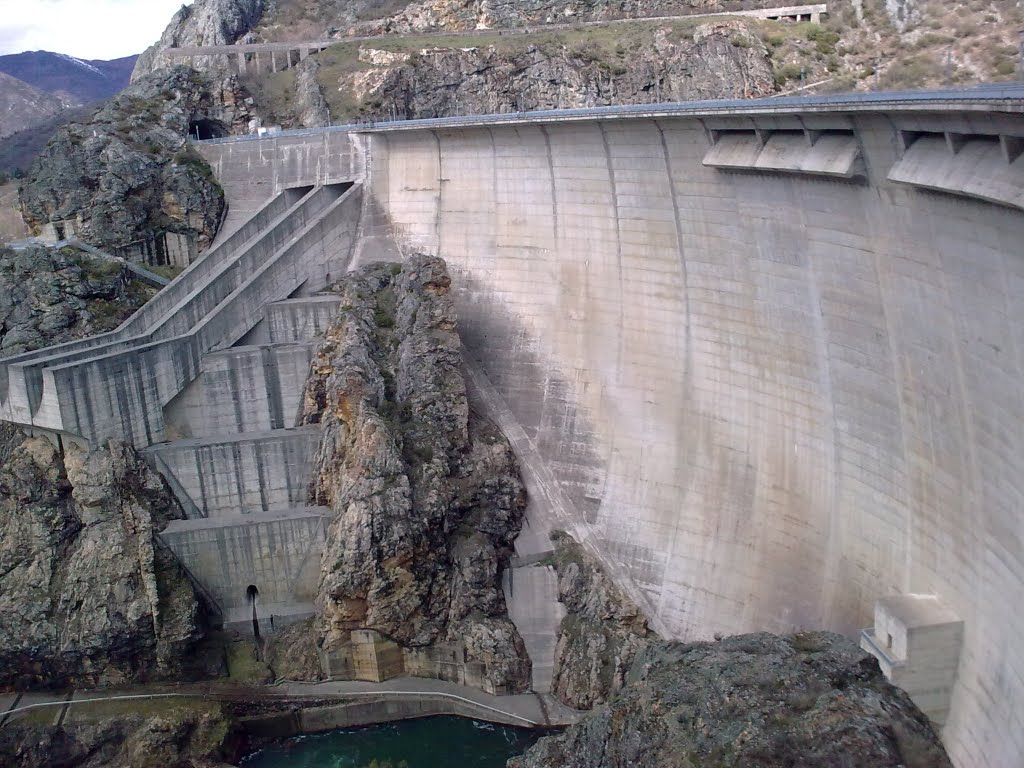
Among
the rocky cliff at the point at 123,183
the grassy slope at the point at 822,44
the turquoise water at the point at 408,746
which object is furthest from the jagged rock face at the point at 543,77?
the turquoise water at the point at 408,746

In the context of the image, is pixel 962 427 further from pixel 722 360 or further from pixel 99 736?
pixel 99 736

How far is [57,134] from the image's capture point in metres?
28.7

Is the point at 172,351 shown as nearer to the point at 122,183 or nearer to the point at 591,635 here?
the point at 122,183

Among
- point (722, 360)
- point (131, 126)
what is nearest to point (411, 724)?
point (722, 360)

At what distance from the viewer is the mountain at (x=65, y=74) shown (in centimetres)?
11762

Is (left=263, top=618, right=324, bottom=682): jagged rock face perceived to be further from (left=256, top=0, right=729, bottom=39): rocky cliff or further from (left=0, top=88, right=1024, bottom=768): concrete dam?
(left=256, top=0, right=729, bottom=39): rocky cliff

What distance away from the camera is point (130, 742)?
18359mm

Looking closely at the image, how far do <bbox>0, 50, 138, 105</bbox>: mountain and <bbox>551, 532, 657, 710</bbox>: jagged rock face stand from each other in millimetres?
114041

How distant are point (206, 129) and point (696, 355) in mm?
22583

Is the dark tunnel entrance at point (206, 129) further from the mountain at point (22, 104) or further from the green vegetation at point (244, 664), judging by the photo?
the mountain at point (22, 104)

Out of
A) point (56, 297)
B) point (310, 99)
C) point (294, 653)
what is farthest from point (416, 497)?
point (310, 99)

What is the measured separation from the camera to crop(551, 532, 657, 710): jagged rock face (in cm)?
1828

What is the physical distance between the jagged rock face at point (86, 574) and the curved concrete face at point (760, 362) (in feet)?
26.4

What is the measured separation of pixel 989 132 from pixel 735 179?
20.3ft
